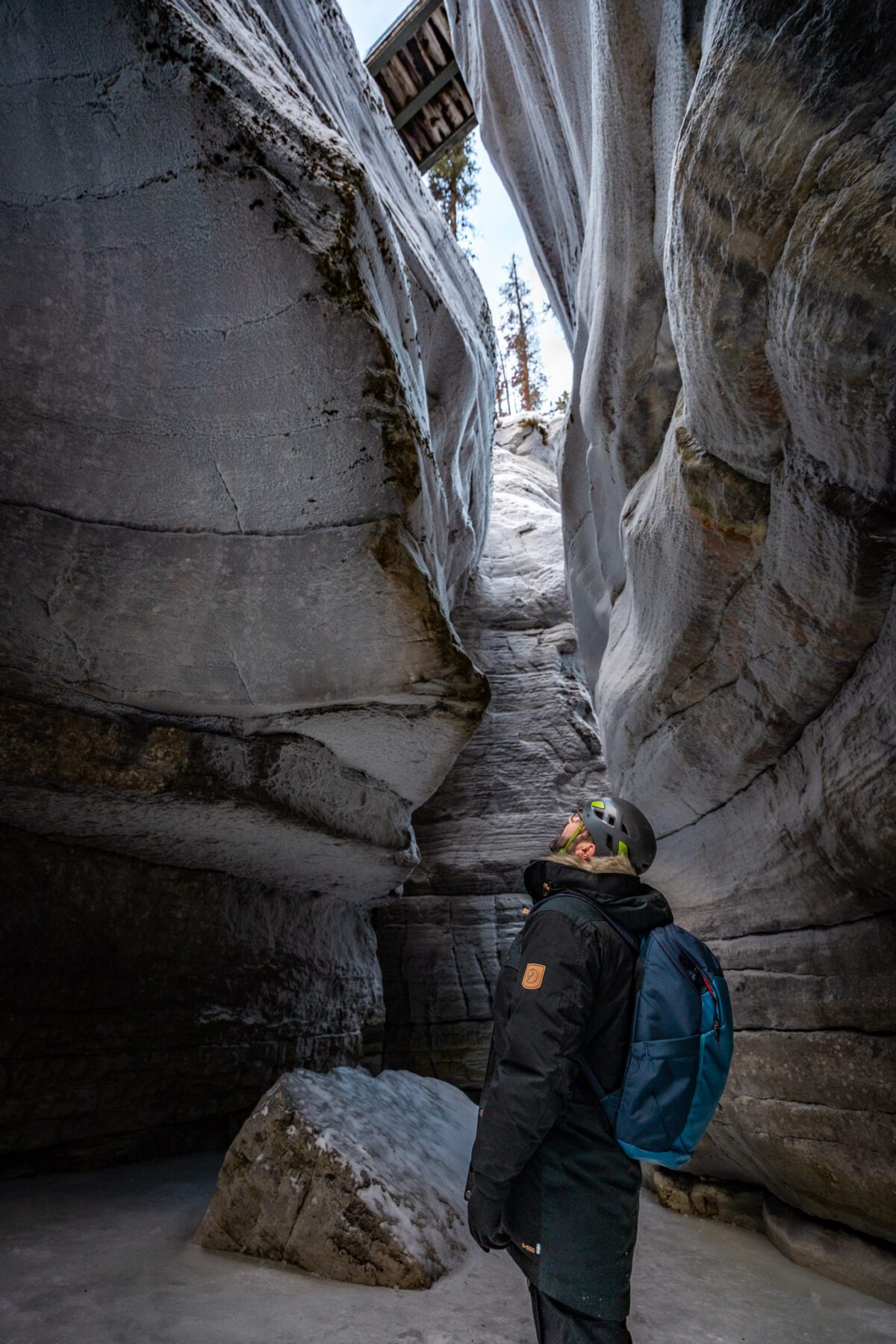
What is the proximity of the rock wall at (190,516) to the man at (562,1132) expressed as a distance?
6.02ft

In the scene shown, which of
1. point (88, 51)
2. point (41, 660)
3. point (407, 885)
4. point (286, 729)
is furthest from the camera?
point (407, 885)

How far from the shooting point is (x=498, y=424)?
1903cm

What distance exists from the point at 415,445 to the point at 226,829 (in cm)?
251

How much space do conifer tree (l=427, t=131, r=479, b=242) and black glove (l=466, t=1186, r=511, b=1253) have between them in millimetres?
17427

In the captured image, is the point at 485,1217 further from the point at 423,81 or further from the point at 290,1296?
the point at 423,81

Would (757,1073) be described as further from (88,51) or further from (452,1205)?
(88,51)

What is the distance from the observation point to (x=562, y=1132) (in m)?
2.11

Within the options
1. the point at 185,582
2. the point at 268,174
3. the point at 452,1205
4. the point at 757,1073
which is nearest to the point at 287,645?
the point at 185,582

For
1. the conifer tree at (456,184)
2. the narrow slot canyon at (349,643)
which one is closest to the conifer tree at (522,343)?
the conifer tree at (456,184)

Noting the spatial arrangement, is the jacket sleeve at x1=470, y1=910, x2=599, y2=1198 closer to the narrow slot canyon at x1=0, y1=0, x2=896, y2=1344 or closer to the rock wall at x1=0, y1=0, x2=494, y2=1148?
the narrow slot canyon at x1=0, y1=0, x2=896, y2=1344

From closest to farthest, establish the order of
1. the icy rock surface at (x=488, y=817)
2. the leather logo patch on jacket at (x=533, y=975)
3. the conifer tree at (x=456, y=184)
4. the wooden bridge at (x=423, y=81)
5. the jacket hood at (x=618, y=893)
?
1. the leather logo patch on jacket at (x=533, y=975)
2. the jacket hood at (x=618, y=893)
3. the icy rock surface at (x=488, y=817)
4. the wooden bridge at (x=423, y=81)
5. the conifer tree at (x=456, y=184)

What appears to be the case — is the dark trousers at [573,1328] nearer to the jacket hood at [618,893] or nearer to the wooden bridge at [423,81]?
the jacket hood at [618,893]

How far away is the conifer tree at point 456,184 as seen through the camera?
52.6ft

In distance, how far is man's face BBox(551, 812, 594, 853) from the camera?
249 cm
